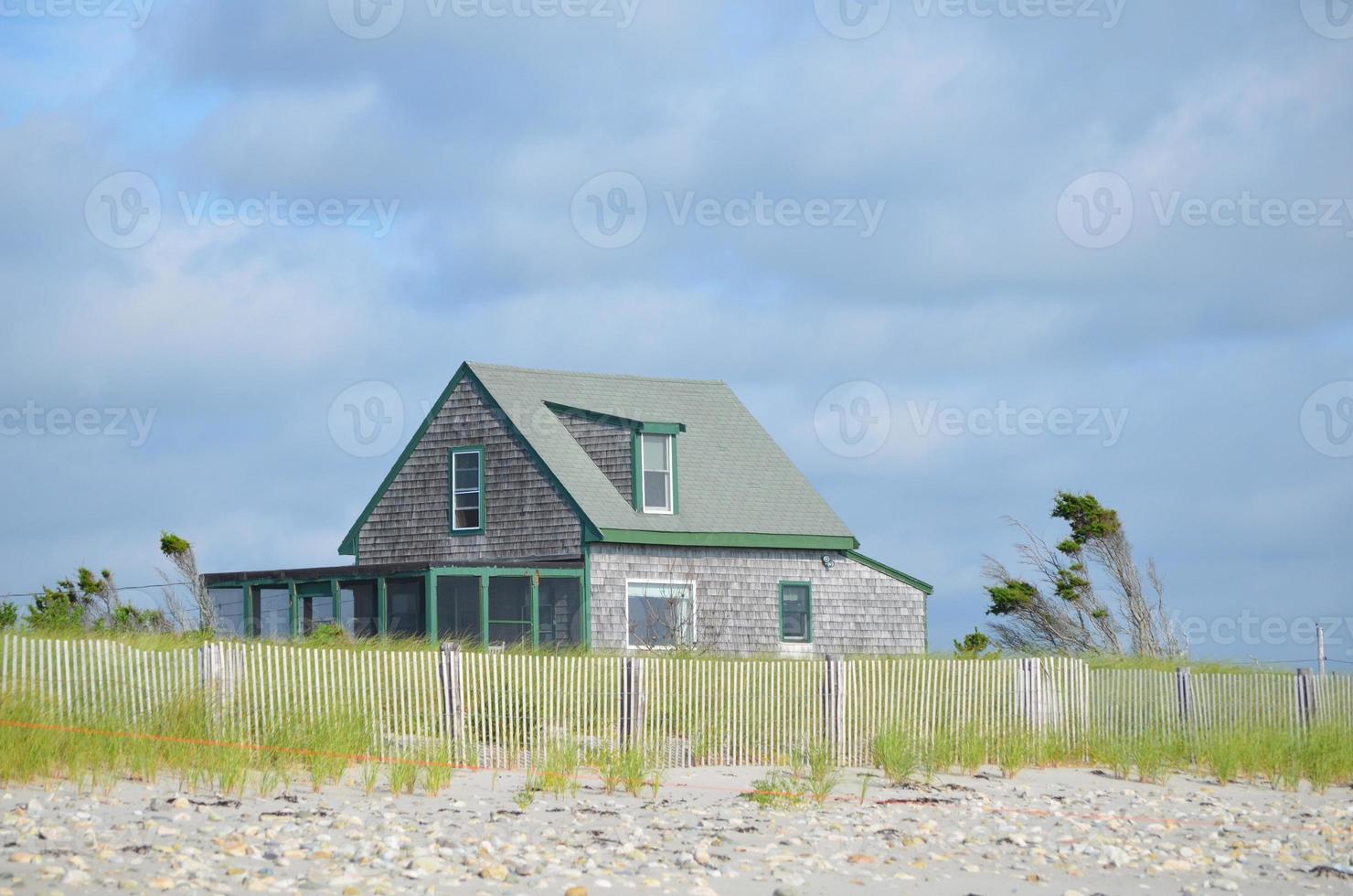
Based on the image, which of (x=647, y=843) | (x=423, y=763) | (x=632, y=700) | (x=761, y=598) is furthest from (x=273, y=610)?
(x=647, y=843)

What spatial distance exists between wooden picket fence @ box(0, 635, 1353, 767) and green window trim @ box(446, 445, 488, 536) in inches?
452

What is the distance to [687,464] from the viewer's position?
104 ft

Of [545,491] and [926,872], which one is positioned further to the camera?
[545,491]

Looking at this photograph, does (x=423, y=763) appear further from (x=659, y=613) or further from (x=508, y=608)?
(x=508, y=608)

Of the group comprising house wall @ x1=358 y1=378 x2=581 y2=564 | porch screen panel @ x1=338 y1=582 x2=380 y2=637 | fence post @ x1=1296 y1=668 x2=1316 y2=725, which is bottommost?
fence post @ x1=1296 y1=668 x2=1316 y2=725

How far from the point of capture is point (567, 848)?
1137 centimetres

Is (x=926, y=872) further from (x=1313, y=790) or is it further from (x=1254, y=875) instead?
(x=1313, y=790)

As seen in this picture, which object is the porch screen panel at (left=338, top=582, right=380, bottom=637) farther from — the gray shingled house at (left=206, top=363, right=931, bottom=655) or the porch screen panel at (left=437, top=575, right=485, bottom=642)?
the porch screen panel at (left=437, top=575, right=485, bottom=642)

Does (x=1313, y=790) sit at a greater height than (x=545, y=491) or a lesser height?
lesser

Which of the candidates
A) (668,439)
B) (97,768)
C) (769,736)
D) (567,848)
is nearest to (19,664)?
(97,768)

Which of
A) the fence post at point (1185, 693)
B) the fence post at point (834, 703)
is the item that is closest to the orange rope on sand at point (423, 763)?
the fence post at point (834, 703)

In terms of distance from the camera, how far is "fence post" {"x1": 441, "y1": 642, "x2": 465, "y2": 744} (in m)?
17.8

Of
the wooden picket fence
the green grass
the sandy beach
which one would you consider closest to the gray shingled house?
the wooden picket fence

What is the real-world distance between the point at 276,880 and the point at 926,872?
477 cm
